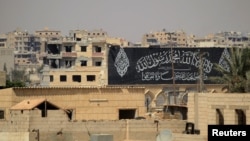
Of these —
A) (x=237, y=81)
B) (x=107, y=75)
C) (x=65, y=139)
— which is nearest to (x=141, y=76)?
(x=107, y=75)

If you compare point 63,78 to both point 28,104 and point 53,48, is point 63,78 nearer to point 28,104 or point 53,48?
point 53,48

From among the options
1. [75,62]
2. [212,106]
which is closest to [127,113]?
[212,106]

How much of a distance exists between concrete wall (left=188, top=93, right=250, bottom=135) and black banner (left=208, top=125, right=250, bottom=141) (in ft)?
19.5

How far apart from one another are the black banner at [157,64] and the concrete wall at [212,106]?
64950mm

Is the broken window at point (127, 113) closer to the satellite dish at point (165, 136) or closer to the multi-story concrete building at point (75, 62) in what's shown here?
the satellite dish at point (165, 136)

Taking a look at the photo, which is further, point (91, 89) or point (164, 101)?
point (164, 101)

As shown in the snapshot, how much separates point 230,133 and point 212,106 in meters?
7.86

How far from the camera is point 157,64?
98.2 m

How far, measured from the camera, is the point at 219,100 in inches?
1169

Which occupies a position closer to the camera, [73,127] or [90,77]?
[73,127]

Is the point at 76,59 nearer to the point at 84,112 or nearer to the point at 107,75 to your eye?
the point at 107,75

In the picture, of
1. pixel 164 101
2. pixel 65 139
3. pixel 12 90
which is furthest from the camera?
pixel 164 101

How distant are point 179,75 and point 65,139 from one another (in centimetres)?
6698

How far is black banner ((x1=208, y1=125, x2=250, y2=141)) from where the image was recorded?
2222 cm
